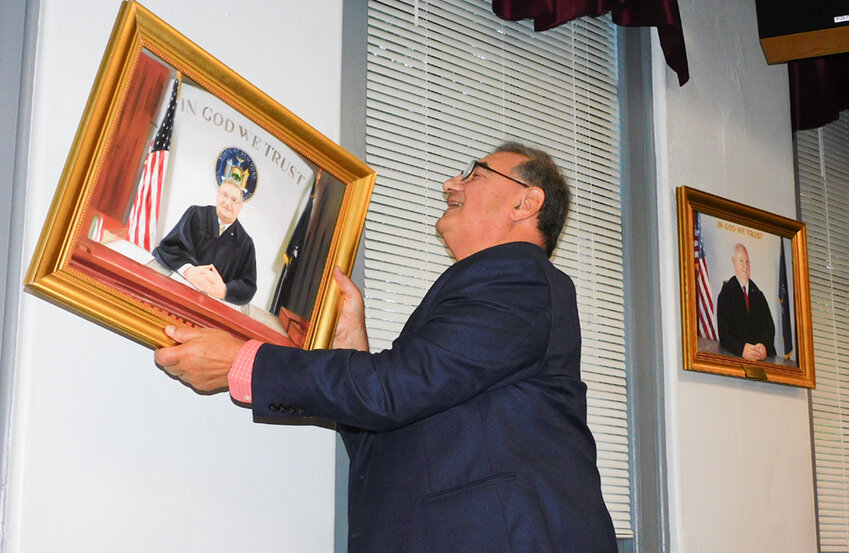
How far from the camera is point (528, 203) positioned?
226cm

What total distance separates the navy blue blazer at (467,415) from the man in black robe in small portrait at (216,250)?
0.19 meters

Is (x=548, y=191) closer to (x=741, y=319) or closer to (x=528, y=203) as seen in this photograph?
(x=528, y=203)

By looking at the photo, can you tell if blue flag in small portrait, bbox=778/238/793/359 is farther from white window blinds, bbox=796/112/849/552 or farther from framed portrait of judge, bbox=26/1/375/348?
framed portrait of judge, bbox=26/1/375/348

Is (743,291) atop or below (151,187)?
atop

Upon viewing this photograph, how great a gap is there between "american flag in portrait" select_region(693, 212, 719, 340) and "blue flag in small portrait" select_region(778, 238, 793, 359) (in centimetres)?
37

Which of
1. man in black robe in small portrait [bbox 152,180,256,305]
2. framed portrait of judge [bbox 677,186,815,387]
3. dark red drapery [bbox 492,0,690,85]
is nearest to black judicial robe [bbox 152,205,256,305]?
man in black robe in small portrait [bbox 152,180,256,305]

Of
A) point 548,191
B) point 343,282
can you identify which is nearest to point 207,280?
point 343,282

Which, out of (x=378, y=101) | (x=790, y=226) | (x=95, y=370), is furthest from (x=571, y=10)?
(x=95, y=370)

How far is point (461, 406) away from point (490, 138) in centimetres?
122

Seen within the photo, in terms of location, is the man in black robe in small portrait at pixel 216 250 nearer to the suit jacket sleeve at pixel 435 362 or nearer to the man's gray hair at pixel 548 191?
the suit jacket sleeve at pixel 435 362

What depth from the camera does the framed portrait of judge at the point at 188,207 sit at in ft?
5.18

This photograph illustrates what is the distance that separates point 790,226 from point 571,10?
46.9 inches

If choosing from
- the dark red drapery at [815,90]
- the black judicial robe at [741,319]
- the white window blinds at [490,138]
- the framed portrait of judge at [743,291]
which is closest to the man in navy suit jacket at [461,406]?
the white window blinds at [490,138]

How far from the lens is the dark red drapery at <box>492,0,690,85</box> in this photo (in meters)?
2.86
